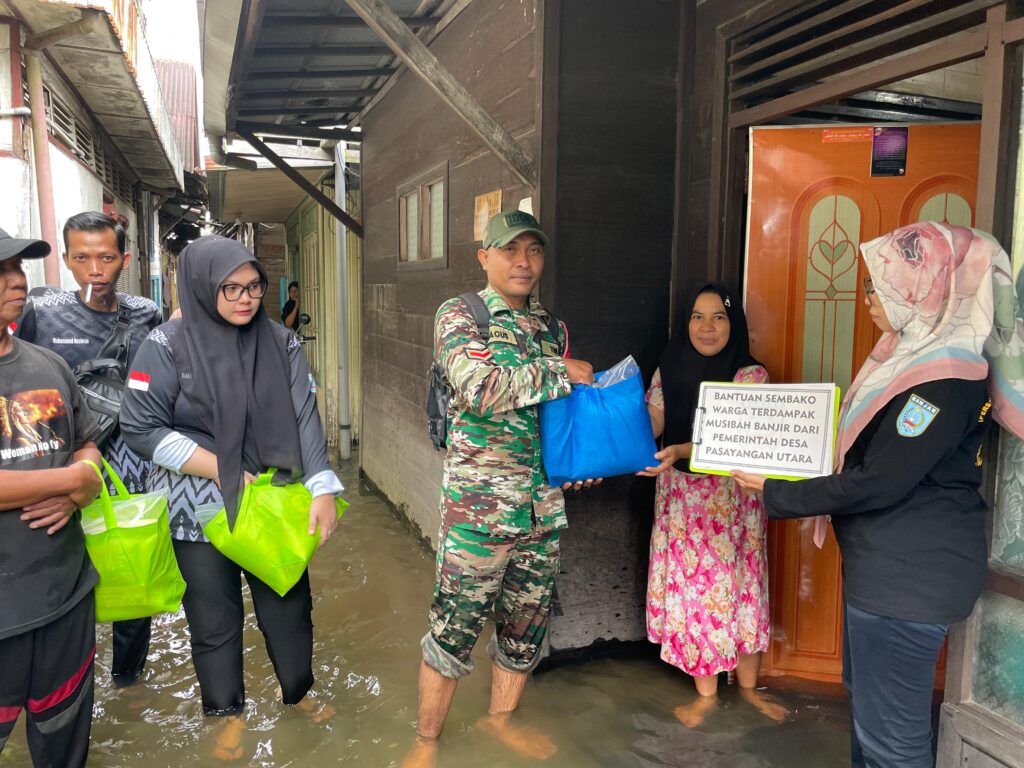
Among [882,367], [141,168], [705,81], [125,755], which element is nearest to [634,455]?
[882,367]

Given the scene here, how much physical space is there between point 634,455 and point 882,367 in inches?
33.4

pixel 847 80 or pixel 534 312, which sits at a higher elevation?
pixel 847 80

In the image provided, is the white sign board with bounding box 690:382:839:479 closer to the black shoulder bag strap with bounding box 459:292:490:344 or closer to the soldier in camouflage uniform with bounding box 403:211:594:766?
the soldier in camouflage uniform with bounding box 403:211:594:766

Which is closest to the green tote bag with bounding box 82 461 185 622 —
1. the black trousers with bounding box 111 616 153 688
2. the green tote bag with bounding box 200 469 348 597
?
the green tote bag with bounding box 200 469 348 597

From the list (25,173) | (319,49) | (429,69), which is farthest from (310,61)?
(429,69)

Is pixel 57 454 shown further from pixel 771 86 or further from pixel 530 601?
pixel 771 86

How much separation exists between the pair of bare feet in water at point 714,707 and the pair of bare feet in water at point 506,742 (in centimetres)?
55

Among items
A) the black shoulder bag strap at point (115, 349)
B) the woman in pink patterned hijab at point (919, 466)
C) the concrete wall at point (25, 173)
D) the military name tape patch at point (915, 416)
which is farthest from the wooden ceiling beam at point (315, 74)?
the military name tape patch at point (915, 416)

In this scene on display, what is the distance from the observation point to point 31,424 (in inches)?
77.9

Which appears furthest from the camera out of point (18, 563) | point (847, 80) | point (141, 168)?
point (141, 168)

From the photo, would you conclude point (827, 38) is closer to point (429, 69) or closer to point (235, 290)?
point (429, 69)

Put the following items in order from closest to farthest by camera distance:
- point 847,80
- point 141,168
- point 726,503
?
1. point 847,80
2. point 726,503
3. point 141,168

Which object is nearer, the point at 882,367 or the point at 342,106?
the point at 882,367

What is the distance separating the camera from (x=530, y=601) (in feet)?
8.86
